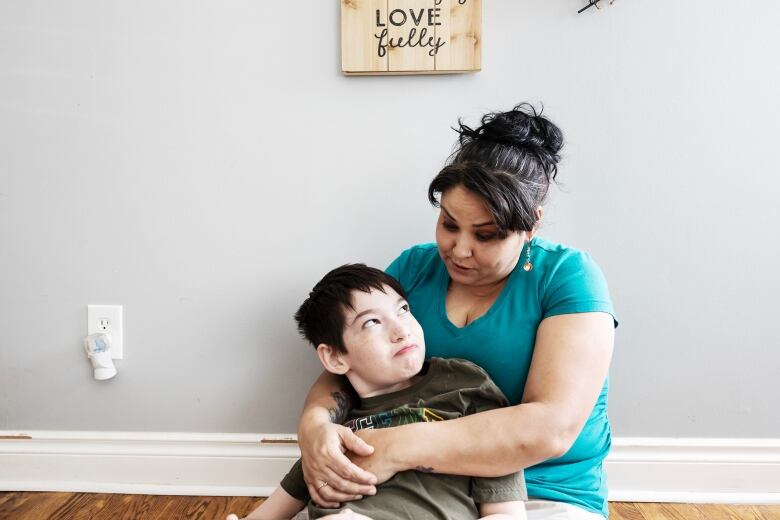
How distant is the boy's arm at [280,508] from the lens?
4.03 feet

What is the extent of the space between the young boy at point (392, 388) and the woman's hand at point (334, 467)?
21 millimetres

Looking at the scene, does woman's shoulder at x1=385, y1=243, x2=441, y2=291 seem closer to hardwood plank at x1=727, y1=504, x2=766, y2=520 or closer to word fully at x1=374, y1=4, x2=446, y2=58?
word fully at x1=374, y1=4, x2=446, y2=58

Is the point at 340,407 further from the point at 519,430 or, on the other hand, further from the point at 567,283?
the point at 567,283

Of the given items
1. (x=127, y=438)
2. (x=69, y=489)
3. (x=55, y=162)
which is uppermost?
(x=55, y=162)

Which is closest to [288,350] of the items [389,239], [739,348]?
[389,239]

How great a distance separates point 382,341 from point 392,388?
110mm

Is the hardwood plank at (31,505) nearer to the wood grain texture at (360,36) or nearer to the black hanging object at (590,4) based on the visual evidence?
the wood grain texture at (360,36)

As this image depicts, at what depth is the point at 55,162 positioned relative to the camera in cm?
161

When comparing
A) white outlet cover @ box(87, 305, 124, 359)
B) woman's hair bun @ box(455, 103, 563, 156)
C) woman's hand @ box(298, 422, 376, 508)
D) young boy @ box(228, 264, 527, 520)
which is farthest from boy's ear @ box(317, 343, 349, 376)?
white outlet cover @ box(87, 305, 124, 359)

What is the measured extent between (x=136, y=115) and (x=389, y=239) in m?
0.72

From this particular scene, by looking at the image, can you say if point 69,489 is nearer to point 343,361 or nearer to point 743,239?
point 343,361

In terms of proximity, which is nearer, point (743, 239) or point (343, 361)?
point (343, 361)

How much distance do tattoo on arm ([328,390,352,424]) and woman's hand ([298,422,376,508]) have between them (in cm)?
9

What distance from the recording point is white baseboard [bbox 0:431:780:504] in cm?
158
